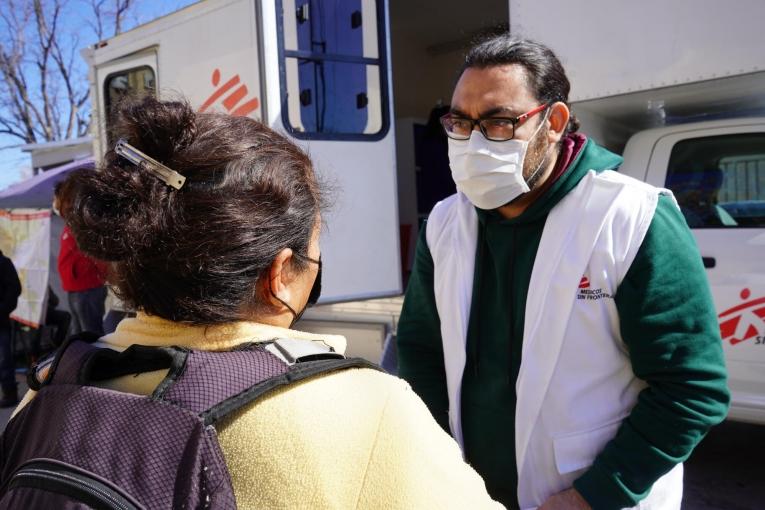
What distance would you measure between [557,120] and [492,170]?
0.71 feet

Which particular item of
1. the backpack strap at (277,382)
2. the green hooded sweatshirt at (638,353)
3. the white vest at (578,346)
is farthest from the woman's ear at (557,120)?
the backpack strap at (277,382)

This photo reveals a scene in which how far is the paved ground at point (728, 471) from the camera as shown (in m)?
3.46

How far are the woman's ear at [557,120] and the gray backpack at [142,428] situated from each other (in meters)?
1.07

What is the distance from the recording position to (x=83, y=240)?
93cm

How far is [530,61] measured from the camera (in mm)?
1673

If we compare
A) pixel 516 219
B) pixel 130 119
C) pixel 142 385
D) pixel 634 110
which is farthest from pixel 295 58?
pixel 142 385

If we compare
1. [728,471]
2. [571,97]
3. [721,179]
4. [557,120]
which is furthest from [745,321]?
[557,120]

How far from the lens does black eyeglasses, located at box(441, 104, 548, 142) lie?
1688 mm

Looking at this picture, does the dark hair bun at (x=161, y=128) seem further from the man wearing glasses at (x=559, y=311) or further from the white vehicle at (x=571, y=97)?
the white vehicle at (x=571, y=97)

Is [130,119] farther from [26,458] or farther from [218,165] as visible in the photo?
[26,458]

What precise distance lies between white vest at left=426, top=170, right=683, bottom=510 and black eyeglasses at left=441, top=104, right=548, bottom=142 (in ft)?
0.94

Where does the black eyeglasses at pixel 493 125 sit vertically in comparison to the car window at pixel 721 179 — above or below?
above

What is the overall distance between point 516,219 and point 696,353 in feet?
1.67

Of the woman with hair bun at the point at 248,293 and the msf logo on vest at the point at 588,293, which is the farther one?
the msf logo on vest at the point at 588,293
